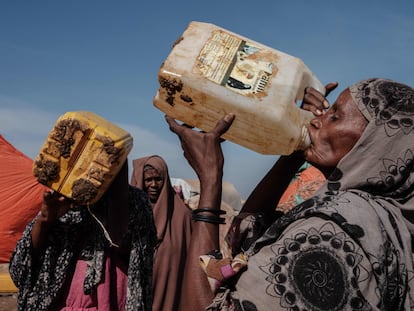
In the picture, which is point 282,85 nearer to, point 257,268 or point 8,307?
point 257,268

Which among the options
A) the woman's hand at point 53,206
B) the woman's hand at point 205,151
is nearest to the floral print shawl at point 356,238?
the woman's hand at point 205,151

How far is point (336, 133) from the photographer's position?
68.9 inches

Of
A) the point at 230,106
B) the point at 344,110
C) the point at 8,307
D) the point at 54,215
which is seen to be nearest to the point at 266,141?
the point at 230,106

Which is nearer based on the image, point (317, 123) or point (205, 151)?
point (317, 123)

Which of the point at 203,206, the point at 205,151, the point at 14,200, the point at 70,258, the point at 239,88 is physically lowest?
the point at 14,200

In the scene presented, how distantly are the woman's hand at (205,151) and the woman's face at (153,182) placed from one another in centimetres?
367

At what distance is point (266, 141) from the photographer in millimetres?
2312

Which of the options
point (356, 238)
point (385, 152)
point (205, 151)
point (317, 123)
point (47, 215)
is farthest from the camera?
point (47, 215)

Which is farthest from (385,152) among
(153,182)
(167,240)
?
(153,182)

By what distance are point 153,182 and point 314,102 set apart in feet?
12.4

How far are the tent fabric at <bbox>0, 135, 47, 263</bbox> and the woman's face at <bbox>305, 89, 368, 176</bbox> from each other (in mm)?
6695

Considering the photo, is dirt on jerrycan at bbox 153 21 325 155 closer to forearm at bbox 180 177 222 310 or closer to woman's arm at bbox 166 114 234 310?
woman's arm at bbox 166 114 234 310

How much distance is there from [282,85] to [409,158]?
792 millimetres

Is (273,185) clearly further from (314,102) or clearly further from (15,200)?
(15,200)
